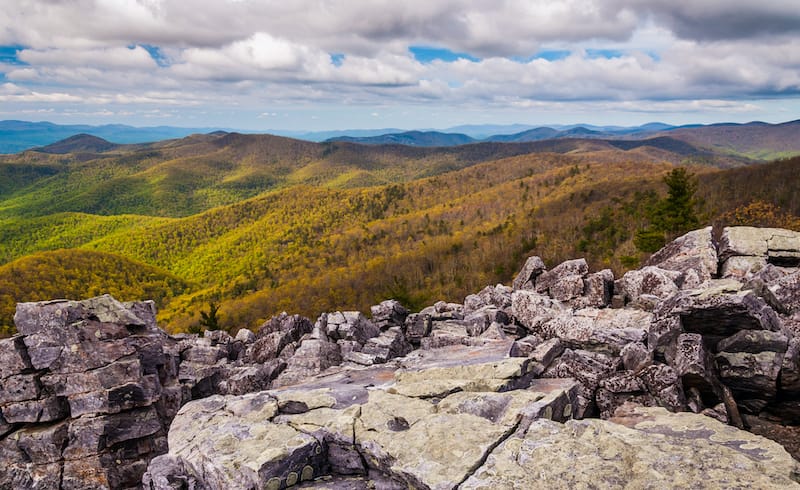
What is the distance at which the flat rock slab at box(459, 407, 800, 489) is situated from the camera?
9.54 m

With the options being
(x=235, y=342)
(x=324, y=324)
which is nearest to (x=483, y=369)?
(x=324, y=324)

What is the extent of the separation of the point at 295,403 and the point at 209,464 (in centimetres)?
423

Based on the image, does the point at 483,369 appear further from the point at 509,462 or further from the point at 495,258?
the point at 495,258

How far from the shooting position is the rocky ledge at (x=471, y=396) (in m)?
11.0

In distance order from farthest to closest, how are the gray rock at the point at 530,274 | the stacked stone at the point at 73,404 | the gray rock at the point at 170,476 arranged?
1. the gray rock at the point at 530,274
2. the stacked stone at the point at 73,404
3. the gray rock at the point at 170,476

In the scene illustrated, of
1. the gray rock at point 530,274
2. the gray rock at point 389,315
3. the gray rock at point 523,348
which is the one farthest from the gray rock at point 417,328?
the gray rock at point 523,348

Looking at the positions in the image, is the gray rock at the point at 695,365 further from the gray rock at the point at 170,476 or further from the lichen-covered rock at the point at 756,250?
the gray rock at the point at 170,476

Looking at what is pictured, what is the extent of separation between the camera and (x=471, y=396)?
1491 cm

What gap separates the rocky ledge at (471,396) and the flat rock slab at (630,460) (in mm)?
50

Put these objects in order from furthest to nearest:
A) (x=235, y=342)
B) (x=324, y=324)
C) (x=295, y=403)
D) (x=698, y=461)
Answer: (x=235, y=342)
(x=324, y=324)
(x=295, y=403)
(x=698, y=461)

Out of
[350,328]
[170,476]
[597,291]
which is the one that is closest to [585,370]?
[597,291]

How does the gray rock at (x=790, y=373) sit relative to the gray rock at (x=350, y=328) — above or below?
above

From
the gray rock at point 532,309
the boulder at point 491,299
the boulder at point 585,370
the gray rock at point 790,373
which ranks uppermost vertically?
the gray rock at point 790,373

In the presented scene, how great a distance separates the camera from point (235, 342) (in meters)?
42.2
